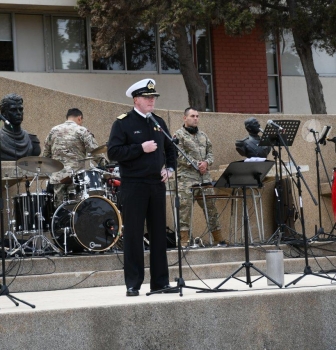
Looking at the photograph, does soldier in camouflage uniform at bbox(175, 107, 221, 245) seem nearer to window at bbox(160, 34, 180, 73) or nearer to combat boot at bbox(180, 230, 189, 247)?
combat boot at bbox(180, 230, 189, 247)

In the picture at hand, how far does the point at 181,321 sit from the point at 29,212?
4861 mm

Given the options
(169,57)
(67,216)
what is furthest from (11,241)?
(169,57)

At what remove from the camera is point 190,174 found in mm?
13977

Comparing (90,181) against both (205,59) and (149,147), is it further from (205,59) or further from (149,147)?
(205,59)

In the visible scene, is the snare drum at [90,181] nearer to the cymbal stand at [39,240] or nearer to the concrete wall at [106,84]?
the cymbal stand at [39,240]

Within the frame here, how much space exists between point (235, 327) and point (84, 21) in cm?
1393

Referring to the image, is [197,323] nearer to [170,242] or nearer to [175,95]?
[170,242]

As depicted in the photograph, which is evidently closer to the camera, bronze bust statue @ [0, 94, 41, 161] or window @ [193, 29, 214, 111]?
bronze bust statue @ [0, 94, 41, 161]

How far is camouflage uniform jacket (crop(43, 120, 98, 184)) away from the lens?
1306cm

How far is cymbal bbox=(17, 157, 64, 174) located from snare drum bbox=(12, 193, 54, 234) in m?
0.68

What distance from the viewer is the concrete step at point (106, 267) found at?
11047 millimetres

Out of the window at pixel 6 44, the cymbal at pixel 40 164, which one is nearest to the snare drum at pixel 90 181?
the cymbal at pixel 40 164

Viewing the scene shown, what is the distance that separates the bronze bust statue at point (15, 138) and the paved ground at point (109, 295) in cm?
290

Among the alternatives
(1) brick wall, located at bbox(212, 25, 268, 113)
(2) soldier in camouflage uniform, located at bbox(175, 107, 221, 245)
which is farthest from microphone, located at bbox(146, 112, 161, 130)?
(1) brick wall, located at bbox(212, 25, 268, 113)
